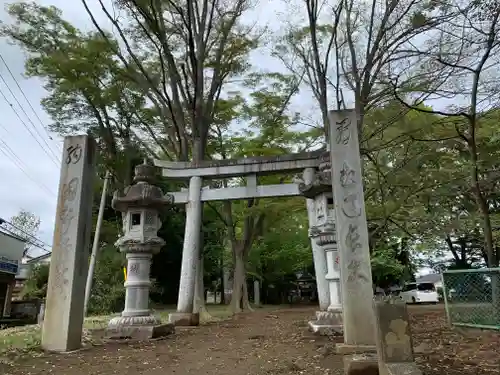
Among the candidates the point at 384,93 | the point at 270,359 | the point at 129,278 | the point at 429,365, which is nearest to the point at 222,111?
the point at 384,93

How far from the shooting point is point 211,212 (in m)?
21.3

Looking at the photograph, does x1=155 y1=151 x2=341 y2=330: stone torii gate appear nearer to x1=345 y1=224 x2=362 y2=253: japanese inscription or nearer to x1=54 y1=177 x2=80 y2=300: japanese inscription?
x1=345 y1=224 x2=362 y2=253: japanese inscription

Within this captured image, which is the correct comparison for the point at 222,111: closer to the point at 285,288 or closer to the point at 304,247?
the point at 304,247

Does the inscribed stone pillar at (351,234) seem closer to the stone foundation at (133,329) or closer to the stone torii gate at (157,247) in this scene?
the stone torii gate at (157,247)

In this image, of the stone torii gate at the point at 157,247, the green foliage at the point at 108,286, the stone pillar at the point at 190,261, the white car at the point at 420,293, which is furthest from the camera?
the white car at the point at 420,293

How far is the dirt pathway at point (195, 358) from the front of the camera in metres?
5.33

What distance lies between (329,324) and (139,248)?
4.24m

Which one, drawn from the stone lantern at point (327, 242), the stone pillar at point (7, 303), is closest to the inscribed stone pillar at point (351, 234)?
the stone lantern at point (327, 242)

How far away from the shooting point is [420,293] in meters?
27.7

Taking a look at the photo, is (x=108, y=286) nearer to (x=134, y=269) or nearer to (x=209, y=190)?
(x=209, y=190)

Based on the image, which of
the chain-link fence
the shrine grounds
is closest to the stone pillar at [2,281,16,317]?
the shrine grounds

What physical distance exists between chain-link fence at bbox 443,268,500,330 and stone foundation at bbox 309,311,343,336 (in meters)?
2.15

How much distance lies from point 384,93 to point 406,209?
4411 millimetres

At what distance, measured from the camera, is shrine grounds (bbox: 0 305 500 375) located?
5.11 meters
